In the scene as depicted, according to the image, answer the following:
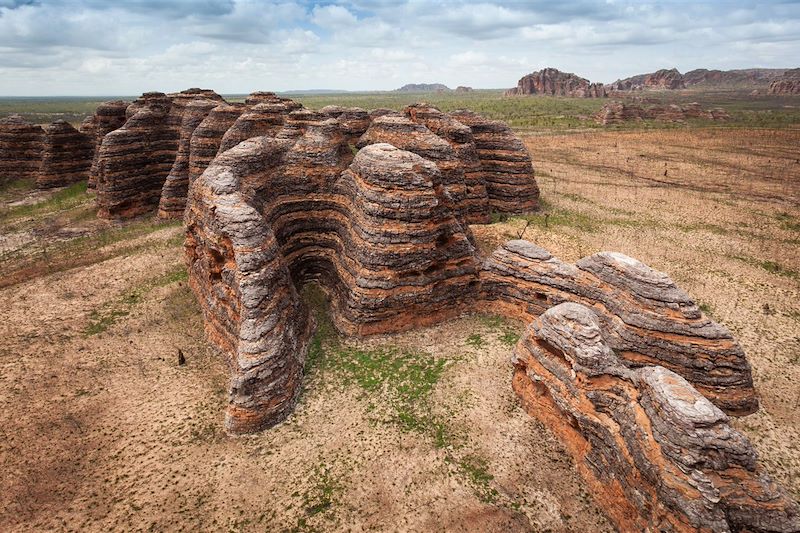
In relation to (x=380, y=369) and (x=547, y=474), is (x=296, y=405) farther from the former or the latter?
(x=547, y=474)

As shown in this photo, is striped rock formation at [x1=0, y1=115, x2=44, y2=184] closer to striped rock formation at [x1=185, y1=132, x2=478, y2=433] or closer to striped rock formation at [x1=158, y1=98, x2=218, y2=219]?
striped rock formation at [x1=158, y1=98, x2=218, y2=219]

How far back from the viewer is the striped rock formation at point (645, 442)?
9.32 m

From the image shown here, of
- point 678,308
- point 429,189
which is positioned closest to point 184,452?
point 429,189

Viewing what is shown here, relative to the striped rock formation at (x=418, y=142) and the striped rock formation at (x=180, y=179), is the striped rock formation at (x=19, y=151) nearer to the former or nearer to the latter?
the striped rock formation at (x=180, y=179)

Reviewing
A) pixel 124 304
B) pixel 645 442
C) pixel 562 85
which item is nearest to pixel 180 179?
pixel 124 304

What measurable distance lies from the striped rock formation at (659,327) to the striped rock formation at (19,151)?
58513mm

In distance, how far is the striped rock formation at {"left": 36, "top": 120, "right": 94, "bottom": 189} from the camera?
43.3 meters

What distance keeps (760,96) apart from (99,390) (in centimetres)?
22658

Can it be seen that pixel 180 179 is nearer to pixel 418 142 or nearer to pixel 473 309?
pixel 418 142

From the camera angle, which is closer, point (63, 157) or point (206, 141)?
point (206, 141)

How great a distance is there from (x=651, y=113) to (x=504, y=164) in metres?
89.5

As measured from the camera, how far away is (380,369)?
16.3m

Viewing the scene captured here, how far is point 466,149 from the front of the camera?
31.6m

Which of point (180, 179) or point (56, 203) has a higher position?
point (180, 179)
